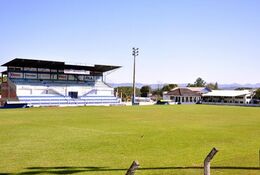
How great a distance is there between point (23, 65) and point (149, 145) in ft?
156

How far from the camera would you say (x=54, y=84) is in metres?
63.1

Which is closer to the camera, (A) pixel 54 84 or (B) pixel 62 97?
(B) pixel 62 97

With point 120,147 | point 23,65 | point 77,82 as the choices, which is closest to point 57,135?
point 120,147

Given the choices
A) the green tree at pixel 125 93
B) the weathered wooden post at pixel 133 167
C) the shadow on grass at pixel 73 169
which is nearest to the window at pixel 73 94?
the green tree at pixel 125 93

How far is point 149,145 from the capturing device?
15.4 metres

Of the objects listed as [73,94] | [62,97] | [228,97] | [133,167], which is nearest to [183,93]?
[228,97]

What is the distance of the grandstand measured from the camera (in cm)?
5756

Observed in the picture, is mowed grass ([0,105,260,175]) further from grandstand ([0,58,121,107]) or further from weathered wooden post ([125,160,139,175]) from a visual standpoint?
grandstand ([0,58,121,107])

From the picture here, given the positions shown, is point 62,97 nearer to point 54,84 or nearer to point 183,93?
point 54,84

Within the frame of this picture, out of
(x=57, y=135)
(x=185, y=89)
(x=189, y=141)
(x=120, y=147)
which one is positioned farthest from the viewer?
(x=185, y=89)

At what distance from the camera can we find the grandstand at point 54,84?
5756 centimetres

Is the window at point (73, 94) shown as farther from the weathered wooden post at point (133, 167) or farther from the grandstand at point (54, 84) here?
the weathered wooden post at point (133, 167)

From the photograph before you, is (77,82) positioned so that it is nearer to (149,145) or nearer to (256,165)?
(149,145)

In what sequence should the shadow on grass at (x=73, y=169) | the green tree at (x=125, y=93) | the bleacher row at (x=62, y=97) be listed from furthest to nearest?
1. the green tree at (x=125, y=93)
2. the bleacher row at (x=62, y=97)
3. the shadow on grass at (x=73, y=169)
